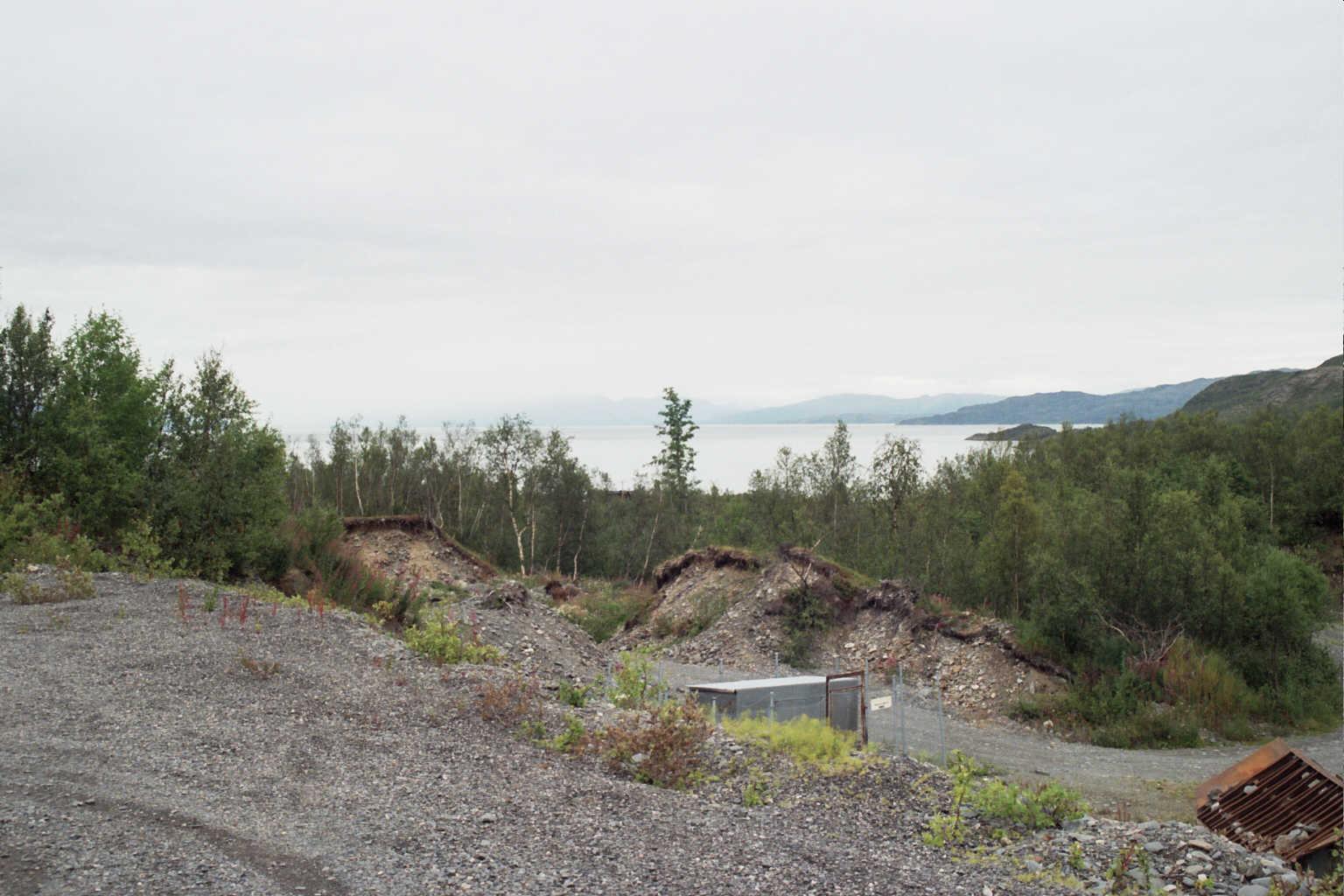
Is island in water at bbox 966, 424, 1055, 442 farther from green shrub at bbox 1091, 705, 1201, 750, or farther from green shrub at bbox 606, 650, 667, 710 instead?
green shrub at bbox 606, 650, 667, 710

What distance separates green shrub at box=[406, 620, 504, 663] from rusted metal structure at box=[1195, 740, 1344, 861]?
9.43m

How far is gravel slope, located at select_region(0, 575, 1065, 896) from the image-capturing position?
19.9ft

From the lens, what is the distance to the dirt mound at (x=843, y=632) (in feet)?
73.4

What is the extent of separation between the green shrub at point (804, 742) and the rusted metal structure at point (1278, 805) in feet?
13.0

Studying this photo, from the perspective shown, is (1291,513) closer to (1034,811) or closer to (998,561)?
(998,561)

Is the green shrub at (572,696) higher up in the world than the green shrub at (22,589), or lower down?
lower down

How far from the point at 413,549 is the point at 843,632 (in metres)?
13.3

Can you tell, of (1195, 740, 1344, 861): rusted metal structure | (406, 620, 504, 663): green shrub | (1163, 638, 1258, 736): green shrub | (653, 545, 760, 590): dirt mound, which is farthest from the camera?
(653, 545, 760, 590): dirt mound

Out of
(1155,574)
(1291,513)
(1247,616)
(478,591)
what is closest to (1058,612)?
(1155,574)

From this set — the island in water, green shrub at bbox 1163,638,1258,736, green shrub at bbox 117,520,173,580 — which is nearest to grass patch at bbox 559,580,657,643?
green shrub at bbox 117,520,173,580

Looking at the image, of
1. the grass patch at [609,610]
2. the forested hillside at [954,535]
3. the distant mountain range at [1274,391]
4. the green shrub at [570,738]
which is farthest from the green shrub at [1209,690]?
the distant mountain range at [1274,391]

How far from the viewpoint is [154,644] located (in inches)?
439

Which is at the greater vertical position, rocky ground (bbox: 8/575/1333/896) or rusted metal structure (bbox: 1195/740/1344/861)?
rocky ground (bbox: 8/575/1333/896)

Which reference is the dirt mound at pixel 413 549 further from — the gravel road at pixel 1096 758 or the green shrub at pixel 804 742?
the green shrub at pixel 804 742
